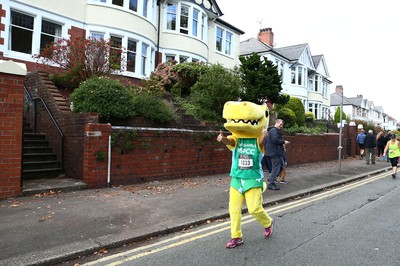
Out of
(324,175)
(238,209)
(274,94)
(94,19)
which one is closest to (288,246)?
(238,209)

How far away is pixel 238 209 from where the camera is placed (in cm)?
445

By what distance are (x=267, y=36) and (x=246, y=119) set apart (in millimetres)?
34045

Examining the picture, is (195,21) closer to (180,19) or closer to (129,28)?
(180,19)

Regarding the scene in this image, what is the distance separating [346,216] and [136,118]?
20.7 ft

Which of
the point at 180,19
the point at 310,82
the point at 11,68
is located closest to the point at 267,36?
the point at 310,82

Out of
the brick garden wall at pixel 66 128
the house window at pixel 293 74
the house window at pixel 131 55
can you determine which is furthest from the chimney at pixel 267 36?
the brick garden wall at pixel 66 128

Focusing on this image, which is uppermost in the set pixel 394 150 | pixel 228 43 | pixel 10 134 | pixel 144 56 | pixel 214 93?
pixel 228 43

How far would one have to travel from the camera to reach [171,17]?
68.0 ft

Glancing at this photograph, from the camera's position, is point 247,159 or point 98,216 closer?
point 247,159

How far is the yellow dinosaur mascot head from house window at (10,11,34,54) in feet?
43.0

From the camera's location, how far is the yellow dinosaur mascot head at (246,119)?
4383mm

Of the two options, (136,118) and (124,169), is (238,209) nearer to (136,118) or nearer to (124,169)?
(124,169)

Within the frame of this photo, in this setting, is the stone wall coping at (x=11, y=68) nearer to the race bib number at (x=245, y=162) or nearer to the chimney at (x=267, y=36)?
the race bib number at (x=245, y=162)

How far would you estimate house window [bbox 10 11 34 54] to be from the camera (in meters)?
13.9
